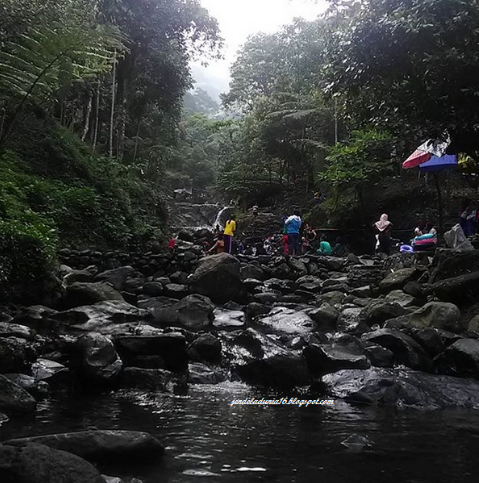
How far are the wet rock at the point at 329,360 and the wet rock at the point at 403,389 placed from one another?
117 millimetres

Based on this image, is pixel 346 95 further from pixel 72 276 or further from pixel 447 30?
pixel 72 276

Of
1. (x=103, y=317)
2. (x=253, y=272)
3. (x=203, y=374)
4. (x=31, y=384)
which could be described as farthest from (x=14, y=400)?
(x=253, y=272)

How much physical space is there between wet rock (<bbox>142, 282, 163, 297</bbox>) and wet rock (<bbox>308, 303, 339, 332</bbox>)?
10.7 ft

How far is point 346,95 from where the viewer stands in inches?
348

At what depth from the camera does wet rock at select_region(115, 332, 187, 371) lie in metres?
5.07

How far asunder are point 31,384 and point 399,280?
677 cm

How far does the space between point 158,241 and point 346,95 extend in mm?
8465

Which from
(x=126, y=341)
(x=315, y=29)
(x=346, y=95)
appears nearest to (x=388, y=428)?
(x=126, y=341)

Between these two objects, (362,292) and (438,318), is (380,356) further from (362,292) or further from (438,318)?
(362,292)

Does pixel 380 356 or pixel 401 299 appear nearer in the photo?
pixel 380 356

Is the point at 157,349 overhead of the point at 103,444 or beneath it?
overhead

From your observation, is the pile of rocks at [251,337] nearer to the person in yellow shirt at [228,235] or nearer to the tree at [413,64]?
the tree at [413,64]

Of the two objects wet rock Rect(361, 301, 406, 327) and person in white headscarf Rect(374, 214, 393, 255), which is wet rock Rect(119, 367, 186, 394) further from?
person in white headscarf Rect(374, 214, 393, 255)

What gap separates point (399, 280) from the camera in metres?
9.06
